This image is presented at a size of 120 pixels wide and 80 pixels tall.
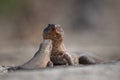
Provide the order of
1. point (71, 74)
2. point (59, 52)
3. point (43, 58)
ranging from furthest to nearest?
point (59, 52)
point (43, 58)
point (71, 74)

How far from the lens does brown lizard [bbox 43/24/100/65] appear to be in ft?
41.5

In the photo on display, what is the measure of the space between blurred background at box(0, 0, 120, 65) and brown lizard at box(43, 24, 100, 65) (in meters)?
18.1

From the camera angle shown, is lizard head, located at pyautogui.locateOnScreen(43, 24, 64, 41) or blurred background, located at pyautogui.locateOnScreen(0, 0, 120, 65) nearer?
lizard head, located at pyautogui.locateOnScreen(43, 24, 64, 41)

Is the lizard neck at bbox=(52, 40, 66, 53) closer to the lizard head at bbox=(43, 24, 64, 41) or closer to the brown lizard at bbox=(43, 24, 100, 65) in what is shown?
the brown lizard at bbox=(43, 24, 100, 65)

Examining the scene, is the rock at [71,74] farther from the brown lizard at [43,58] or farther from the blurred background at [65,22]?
the blurred background at [65,22]

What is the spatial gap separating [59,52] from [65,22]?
2491 centimetres

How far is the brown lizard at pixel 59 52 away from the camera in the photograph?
41.5 feet

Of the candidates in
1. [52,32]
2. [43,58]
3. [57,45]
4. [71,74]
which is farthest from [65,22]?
[71,74]

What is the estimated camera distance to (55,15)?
124ft

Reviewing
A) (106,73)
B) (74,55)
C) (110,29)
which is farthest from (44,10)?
(106,73)

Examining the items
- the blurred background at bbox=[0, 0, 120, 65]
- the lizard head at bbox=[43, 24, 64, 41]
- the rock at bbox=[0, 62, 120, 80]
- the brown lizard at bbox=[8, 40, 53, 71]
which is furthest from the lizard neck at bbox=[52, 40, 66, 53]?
the blurred background at bbox=[0, 0, 120, 65]

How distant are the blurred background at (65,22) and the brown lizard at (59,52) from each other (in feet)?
59.5

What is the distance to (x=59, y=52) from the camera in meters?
13.0

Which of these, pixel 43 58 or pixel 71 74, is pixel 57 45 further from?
pixel 71 74
